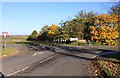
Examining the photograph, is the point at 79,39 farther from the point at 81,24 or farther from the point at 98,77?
the point at 98,77

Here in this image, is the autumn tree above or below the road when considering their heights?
above

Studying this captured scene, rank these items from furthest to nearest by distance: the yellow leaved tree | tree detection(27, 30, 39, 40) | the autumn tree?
tree detection(27, 30, 39, 40)
the yellow leaved tree
the autumn tree

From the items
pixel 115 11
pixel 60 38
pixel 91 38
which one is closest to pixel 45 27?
pixel 60 38

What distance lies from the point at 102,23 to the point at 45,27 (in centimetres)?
2901

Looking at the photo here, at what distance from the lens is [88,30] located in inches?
2977

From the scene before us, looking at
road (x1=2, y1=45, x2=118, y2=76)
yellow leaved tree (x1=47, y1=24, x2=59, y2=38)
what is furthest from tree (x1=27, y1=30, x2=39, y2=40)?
road (x1=2, y1=45, x2=118, y2=76)

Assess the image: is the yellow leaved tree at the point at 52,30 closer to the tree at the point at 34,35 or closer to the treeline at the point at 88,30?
the treeline at the point at 88,30

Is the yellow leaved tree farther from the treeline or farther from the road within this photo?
the road

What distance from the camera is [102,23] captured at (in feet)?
230

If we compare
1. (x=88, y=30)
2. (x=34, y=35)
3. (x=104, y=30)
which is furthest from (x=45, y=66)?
(x=34, y=35)

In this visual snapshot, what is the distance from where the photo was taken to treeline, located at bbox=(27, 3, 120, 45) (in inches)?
2723

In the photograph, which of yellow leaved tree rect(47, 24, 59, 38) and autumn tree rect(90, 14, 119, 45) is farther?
yellow leaved tree rect(47, 24, 59, 38)

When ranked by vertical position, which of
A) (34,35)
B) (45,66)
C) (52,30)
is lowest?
(45,66)

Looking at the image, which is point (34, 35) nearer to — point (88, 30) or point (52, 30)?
point (52, 30)
